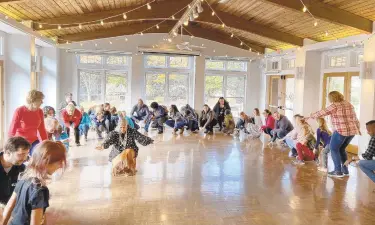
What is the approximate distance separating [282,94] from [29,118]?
8.56 meters

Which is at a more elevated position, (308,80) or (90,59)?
(90,59)

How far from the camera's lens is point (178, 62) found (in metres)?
11.6

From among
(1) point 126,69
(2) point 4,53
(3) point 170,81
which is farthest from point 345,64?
(2) point 4,53

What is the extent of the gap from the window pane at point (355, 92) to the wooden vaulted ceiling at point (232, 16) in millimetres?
1068

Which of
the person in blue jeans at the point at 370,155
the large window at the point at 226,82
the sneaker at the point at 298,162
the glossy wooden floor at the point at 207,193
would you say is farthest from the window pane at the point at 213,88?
the person in blue jeans at the point at 370,155

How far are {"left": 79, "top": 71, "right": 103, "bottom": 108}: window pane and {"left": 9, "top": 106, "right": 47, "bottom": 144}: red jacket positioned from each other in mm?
7226

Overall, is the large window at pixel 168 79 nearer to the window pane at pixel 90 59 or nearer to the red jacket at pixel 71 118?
the window pane at pixel 90 59

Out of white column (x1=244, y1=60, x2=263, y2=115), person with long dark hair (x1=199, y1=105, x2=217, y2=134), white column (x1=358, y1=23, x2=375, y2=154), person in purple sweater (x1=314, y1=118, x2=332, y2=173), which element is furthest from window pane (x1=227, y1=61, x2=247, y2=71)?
person in purple sweater (x1=314, y1=118, x2=332, y2=173)

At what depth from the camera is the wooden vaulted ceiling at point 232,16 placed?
20.6 ft

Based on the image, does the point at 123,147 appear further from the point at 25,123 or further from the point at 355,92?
the point at 355,92

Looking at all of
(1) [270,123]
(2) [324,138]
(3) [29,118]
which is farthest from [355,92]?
(3) [29,118]

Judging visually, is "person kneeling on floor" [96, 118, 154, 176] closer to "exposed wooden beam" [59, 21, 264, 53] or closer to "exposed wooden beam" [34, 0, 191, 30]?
"exposed wooden beam" [34, 0, 191, 30]

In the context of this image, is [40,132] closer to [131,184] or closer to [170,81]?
[131,184]

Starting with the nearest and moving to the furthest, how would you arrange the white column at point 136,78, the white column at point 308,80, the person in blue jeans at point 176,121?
1. the white column at point 308,80
2. the person in blue jeans at point 176,121
3. the white column at point 136,78
